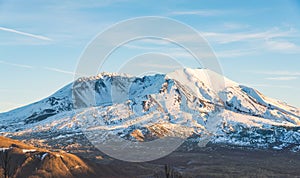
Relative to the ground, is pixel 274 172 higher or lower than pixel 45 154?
lower

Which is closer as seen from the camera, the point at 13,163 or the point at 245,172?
the point at 13,163

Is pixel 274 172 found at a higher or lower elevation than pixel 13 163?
lower

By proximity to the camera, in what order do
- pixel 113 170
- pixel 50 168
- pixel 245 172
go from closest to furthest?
1. pixel 50 168
2. pixel 113 170
3. pixel 245 172

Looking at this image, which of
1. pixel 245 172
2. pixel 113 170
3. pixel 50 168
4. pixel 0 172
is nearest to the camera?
pixel 0 172

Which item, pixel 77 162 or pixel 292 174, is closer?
pixel 77 162

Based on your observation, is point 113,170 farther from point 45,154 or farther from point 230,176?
point 230,176

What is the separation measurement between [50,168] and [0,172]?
1461 cm

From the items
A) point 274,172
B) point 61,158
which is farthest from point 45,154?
point 274,172

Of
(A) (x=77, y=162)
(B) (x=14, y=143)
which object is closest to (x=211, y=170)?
(A) (x=77, y=162)

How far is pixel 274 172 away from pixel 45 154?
268 feet

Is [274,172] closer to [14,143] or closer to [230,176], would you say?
[230,176]

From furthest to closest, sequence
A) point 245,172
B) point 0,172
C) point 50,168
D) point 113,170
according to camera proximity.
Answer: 1. point 245,172
2. point 113,170
3. point 50,168
4. point 0,172

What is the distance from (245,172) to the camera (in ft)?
581

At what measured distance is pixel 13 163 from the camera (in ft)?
456
